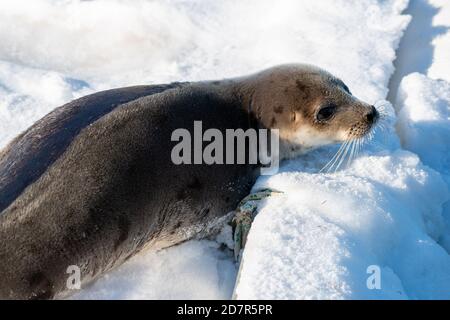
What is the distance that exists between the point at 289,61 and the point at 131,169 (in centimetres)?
255

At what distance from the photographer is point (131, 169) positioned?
9.97ft

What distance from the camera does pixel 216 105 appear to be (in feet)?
11.9

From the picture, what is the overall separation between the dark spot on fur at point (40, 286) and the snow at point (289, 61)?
166 millimetres

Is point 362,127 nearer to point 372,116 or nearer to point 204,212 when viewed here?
point 372,116

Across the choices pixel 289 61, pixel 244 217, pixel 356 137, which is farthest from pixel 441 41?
pixel 244 217

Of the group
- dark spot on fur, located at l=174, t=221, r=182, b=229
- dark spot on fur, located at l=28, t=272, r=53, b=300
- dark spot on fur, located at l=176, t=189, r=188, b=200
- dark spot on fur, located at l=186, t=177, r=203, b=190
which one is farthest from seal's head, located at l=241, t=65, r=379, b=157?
dark spot on fur, located at l=28, t=272, r=53, b=300

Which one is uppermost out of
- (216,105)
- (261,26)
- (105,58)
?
(261,26)

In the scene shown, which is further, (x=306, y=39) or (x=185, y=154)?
(x=306, y=39)

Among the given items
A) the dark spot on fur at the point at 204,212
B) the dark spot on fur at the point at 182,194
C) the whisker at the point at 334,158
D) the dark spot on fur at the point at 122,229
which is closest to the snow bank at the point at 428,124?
the whisker at the point at 334,158

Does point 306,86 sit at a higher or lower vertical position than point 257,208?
higher

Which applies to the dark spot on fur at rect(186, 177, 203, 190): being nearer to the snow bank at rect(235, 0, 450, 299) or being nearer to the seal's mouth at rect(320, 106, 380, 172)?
the snow bank at rect(235, 0, 450, 299)

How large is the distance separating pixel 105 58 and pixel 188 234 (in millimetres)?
2751

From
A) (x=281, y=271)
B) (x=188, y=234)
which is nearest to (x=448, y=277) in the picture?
(x=281, y=271)

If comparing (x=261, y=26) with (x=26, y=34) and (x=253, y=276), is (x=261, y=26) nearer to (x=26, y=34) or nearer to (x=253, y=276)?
(x=26, y=34)
